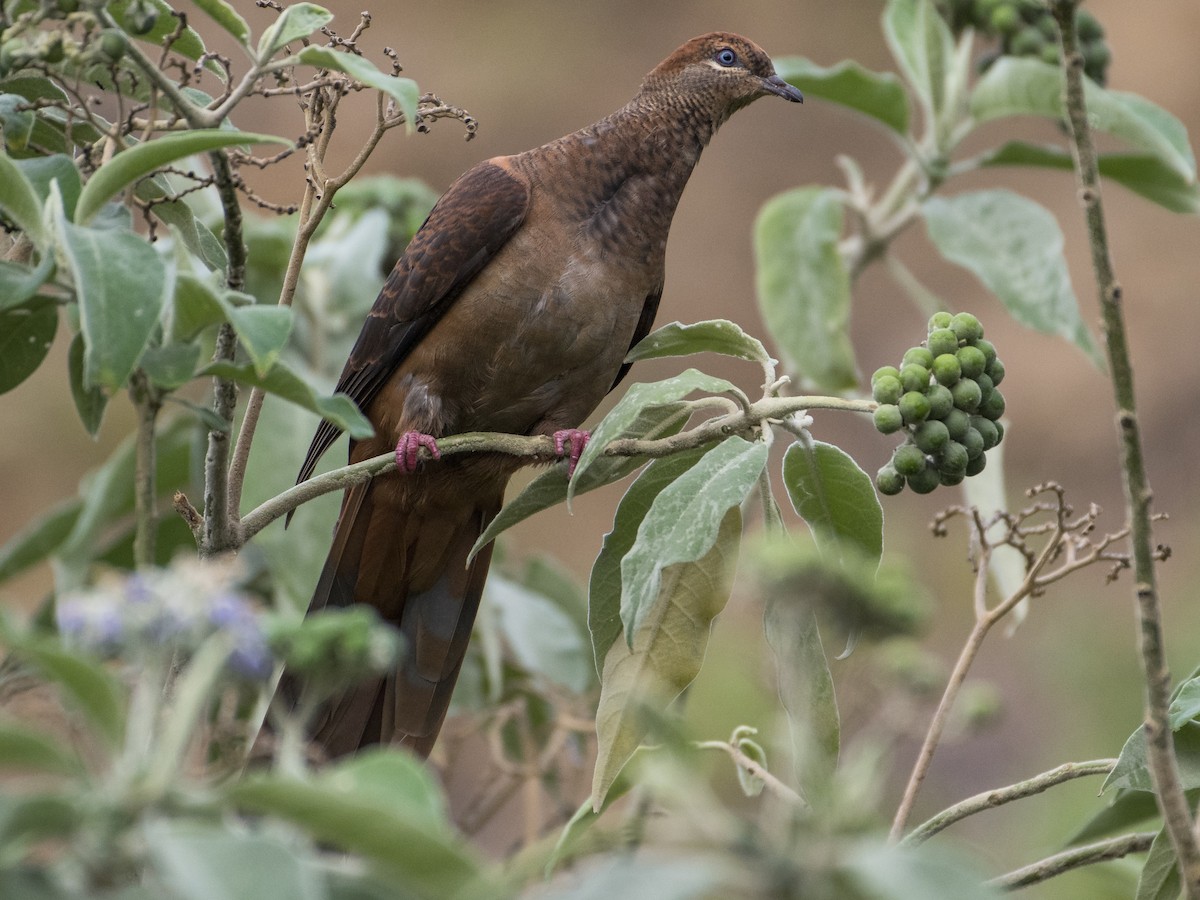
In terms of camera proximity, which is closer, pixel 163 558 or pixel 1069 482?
pixel 163 558

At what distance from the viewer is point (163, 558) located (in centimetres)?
261

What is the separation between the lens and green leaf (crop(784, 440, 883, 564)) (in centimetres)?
168

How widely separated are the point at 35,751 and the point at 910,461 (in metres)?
1.02

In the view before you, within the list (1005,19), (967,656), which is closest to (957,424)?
(967,656)

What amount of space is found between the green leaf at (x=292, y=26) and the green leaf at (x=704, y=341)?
1.89 ft

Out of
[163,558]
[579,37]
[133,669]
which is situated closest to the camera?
[133,669]

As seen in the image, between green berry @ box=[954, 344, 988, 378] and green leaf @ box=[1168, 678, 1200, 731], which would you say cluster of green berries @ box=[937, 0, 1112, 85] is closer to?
green berry @ box=[954, 344, 988, 378]

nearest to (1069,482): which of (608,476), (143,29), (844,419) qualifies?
(844,419)

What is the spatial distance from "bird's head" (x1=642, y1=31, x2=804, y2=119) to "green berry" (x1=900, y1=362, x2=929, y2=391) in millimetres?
1572

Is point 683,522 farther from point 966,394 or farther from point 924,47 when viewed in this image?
point 924,47

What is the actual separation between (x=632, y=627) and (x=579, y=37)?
7325 mm

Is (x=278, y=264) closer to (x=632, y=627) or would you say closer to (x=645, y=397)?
(x=645, y=397)

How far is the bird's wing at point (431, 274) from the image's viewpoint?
275cm

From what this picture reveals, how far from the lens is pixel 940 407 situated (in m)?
1.59
